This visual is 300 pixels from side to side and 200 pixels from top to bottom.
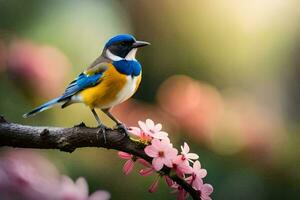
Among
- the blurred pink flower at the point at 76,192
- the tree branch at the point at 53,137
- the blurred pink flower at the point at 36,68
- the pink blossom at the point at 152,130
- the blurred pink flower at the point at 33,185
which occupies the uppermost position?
the blurred pink flower at the point at 33,185

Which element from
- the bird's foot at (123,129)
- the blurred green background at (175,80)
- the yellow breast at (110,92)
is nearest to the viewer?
the bird's foot at (123,129)

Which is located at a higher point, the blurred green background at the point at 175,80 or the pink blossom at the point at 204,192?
the pink blossom at the point at 204,192

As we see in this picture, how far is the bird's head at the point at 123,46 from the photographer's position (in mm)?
1396

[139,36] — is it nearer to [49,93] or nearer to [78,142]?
[49,93]

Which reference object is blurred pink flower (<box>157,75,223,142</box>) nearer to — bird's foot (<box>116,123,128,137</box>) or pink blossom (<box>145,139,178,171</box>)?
bird's foot (<box>116,123,128,137</box>)

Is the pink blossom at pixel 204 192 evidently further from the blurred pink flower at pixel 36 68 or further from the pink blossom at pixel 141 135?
the blurred pink flower at pixel 36 68

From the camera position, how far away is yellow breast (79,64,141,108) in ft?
4.51

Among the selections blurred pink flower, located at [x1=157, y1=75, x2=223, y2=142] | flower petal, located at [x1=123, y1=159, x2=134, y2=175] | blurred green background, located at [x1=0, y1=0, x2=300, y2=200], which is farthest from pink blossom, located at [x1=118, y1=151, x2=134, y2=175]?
blurred pink flower, located at [x1=157, y1=75, x2=223, y2=142]

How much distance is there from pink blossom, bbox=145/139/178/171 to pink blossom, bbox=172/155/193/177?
0.05 ft

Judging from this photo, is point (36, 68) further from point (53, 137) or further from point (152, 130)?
point (152, 130)

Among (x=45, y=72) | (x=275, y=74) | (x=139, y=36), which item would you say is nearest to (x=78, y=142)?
(x=45, y=72)

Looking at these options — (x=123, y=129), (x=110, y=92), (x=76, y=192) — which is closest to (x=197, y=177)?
(x=123, y=129)

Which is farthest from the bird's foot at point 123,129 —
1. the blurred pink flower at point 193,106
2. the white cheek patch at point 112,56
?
the blurred pink flower at point 193,106

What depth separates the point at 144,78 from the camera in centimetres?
444
